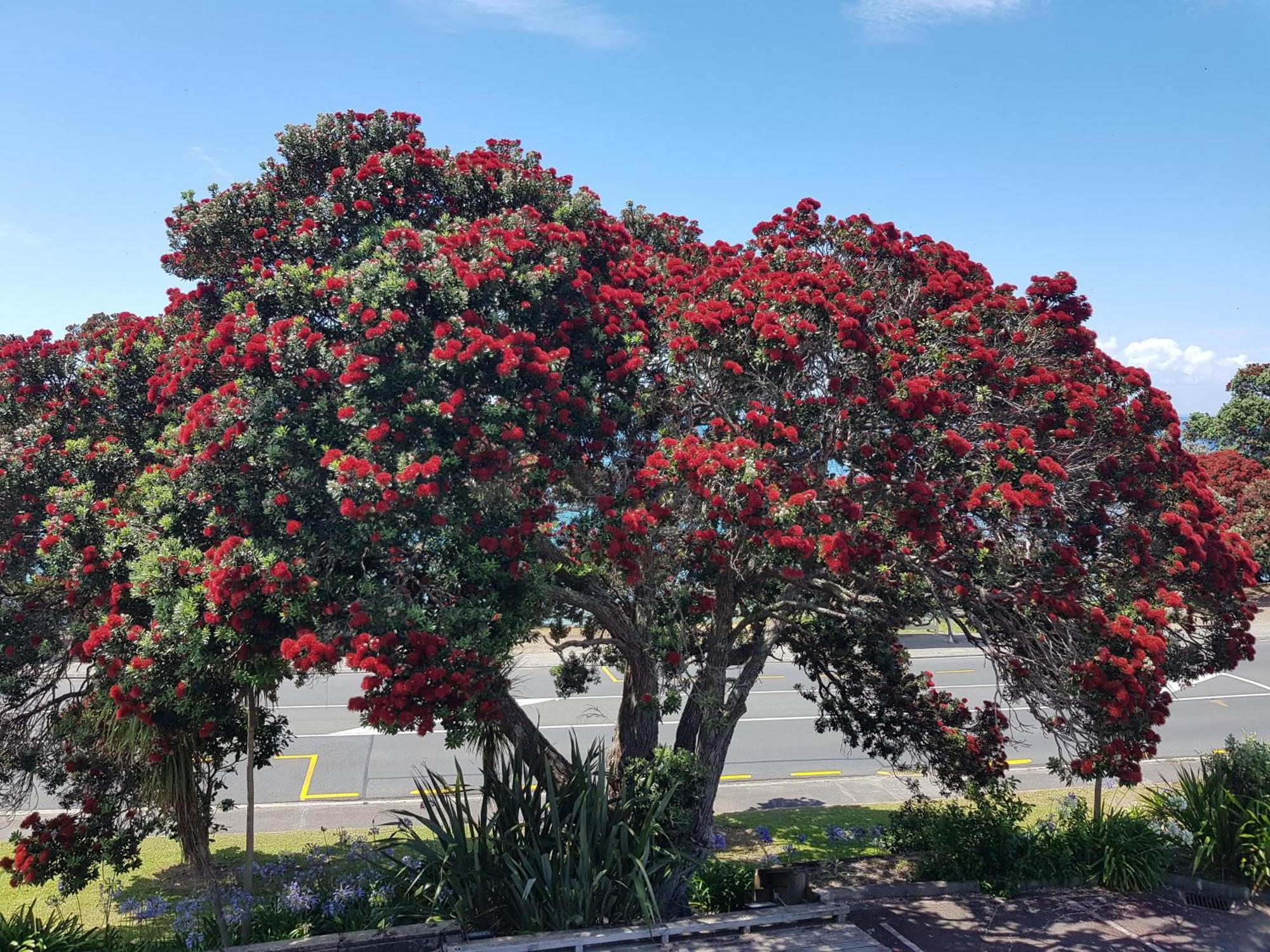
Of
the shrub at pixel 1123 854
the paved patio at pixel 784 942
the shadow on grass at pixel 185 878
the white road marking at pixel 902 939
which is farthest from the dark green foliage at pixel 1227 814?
the shadow on grass at pixel 185 878

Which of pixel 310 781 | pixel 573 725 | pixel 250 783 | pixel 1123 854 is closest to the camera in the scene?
pixel 250 783

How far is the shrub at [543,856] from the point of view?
293 inches

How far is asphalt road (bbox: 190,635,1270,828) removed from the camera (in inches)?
544

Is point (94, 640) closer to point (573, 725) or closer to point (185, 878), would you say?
point (185, 878)

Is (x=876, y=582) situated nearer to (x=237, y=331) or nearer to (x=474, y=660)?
(x=474, y=660)

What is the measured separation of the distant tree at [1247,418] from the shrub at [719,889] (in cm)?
3047

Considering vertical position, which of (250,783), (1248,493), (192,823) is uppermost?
(1248,493)

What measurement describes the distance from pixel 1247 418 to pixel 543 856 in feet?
112

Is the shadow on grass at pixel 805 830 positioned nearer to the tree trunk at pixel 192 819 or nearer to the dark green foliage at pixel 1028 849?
the dark green foliage at pixel 1028 849

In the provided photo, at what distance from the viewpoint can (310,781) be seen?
14266 millimetres

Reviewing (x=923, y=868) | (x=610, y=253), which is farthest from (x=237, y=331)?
(x=923, y=868)

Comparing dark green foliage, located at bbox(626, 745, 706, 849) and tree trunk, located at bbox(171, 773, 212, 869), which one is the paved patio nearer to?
dark green foliage, located at bbox(626, 745, 706, 849)

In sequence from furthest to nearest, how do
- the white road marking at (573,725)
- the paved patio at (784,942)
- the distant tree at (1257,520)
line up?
the distant tree at (1257,520), the white road marking at (573,725), the paved patio at (784,942)

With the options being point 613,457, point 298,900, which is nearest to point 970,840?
point 613,457
